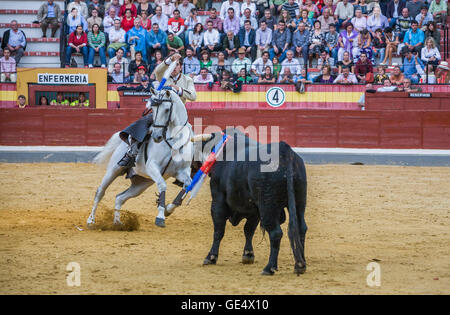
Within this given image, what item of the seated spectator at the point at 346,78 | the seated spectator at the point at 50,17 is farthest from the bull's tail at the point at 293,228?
the seated spectator at the point at 50,17

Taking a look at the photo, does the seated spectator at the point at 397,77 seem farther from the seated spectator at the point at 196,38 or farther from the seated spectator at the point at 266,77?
the seated spectator at the point at 196,38

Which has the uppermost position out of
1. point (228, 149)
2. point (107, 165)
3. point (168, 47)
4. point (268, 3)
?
point (268, 3)

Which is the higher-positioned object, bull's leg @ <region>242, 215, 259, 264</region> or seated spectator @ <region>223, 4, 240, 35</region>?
seated spectator @ <region>223, 4, 240, 35</region>

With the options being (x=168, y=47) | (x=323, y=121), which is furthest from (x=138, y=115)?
(x=323, y=121)

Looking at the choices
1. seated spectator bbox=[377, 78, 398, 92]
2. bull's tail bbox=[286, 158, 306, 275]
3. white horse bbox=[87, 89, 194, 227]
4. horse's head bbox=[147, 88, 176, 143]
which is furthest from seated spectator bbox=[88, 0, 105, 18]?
bull's tail bbox=[286, 158, 306, 275]

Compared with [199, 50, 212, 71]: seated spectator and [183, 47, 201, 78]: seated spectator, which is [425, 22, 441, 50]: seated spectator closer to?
[199, 50, 212, 71]: seated spectator

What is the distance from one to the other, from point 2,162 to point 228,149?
11771 millimetres

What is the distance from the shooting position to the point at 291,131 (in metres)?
18.4

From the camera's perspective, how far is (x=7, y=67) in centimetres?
1969

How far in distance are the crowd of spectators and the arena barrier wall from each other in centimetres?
101

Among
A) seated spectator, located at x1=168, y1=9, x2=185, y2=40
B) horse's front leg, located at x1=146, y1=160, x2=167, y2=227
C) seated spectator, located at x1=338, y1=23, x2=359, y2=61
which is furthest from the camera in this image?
seated spectator, located at x1=168, y1=9, x2=185, y2=40

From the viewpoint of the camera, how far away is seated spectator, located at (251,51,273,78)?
61.4ft

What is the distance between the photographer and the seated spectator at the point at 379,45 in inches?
746

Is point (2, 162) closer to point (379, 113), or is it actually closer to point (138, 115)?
point (138, 115)
